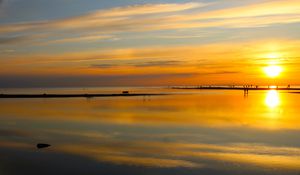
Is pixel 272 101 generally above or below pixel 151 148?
below

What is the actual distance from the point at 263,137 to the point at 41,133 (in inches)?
591

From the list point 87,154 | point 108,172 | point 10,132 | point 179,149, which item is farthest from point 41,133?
point 108,172

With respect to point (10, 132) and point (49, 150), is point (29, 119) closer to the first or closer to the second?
point (10, 132)

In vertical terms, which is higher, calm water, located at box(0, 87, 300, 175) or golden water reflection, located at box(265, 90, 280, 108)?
calm water, located at box(0, 87, 300, 175)

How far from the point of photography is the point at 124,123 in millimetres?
33812

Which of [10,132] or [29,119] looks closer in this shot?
[10,132]

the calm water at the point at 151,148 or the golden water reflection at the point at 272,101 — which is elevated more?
the calm water at the point at 151,148

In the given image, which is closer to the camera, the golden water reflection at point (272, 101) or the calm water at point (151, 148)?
the calm water at point (151, 148)

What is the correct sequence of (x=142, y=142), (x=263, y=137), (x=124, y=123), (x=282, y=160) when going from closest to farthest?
(x=282, y=160)
(x=142, y=142)
(x=263, y=137)
(x=124, y=123)

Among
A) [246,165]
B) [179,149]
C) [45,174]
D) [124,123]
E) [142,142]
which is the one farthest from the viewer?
[124,123]

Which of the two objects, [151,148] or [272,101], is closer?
[151,148]

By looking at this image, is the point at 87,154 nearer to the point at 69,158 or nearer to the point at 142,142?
the point at 69,158

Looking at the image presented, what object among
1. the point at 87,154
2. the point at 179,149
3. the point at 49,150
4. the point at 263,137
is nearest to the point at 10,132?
the point at 49,150

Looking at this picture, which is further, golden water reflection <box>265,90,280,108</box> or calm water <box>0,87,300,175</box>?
golden water reflection <box>265,90,280,108</box>
